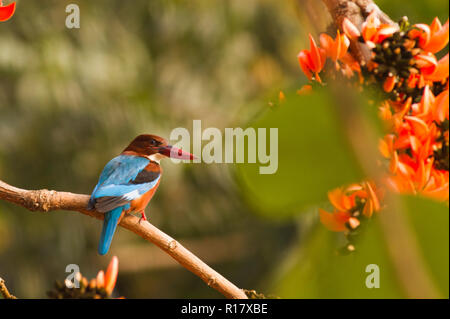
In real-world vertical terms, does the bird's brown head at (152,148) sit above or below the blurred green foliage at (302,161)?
above

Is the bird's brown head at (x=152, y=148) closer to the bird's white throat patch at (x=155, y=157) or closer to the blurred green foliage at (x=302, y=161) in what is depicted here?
the bird's white throat patch at (x=155, y=157)

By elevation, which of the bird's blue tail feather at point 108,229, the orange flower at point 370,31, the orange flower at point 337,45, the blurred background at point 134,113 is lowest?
the bird's blue tail feather at point 108,229

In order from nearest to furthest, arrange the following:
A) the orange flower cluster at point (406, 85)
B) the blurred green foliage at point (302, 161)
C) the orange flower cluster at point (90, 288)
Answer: the blurred green foliage at point (302, 161) < the orange flower cluster at point (406, 85) < the orange flower cluster at point (90, 288)

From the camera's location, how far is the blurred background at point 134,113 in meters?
1.63

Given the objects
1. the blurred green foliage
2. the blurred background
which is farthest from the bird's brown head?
the blurred background

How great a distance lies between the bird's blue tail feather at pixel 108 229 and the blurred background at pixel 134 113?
87cm

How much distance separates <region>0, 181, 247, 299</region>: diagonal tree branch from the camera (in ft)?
0.92

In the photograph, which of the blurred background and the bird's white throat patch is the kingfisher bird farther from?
the blurred background

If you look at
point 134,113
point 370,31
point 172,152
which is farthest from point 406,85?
point 134,113

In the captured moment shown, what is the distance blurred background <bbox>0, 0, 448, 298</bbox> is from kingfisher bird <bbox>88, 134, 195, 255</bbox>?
2.76 feet

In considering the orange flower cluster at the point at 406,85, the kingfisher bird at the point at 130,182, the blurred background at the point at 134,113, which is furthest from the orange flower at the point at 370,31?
the blurred background at the point at 134,113

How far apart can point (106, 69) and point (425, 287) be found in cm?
219
